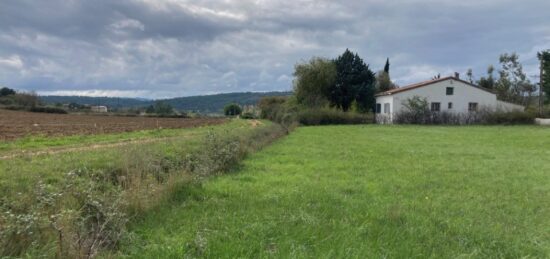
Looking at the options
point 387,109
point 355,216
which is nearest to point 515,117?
point 387,109

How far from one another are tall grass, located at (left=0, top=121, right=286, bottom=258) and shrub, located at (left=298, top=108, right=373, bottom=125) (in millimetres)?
37412

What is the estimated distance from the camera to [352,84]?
5488 centimetres

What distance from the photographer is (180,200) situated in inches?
309

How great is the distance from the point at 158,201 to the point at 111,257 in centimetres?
269

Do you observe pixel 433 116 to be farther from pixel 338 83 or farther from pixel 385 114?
pixel 338 83

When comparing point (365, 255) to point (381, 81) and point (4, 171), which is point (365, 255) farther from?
point (381, 81)

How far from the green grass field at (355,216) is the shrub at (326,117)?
34857 mm

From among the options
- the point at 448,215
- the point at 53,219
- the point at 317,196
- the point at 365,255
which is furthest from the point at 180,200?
the point at 448,215

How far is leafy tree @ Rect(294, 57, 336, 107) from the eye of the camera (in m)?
54.0

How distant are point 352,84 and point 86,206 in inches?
2007

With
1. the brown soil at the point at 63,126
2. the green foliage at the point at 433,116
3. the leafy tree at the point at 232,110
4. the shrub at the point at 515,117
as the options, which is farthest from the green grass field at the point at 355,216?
the leafy tree at the point at 232,110

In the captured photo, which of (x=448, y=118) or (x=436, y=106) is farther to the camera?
Answer: (x=436, y=106)

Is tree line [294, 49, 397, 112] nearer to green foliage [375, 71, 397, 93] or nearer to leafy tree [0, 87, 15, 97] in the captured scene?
green foliage [375, 71, 397, 93]

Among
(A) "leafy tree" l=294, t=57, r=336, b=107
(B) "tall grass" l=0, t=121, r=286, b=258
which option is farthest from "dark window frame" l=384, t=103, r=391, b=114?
(B) "tall grass" l=0, t=121, r=286, b=258
